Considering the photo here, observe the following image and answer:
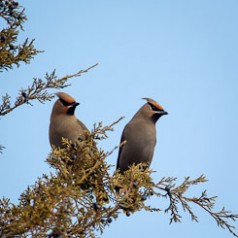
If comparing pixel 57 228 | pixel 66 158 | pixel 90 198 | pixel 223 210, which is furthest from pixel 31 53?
pixel 223 210

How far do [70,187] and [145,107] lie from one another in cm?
419

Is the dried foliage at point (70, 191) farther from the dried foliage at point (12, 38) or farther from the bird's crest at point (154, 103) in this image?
the bird's crest at point (154, 103)

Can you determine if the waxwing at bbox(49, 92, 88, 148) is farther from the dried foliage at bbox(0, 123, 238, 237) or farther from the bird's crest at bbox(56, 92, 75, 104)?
the dried foliage at bbox(0, 123, 238, 237)

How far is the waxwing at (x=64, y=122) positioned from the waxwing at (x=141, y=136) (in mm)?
913

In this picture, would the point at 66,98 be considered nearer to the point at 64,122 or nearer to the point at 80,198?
the point at 64,122

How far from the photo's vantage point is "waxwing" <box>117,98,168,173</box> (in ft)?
25.0

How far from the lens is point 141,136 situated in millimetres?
7664

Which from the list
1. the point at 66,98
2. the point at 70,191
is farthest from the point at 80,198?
the point at 66,98

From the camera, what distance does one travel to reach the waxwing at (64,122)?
686 centimetres

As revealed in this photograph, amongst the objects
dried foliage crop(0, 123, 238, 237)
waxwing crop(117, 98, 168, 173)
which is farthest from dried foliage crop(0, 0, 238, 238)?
waxwing crop(117, 98, 168, 173)

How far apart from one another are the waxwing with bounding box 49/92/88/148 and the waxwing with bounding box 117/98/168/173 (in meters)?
0.91

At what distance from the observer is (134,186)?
4.88 m

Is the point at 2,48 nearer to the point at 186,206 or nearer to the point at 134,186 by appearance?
the point at 134,186

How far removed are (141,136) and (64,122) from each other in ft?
4.33
